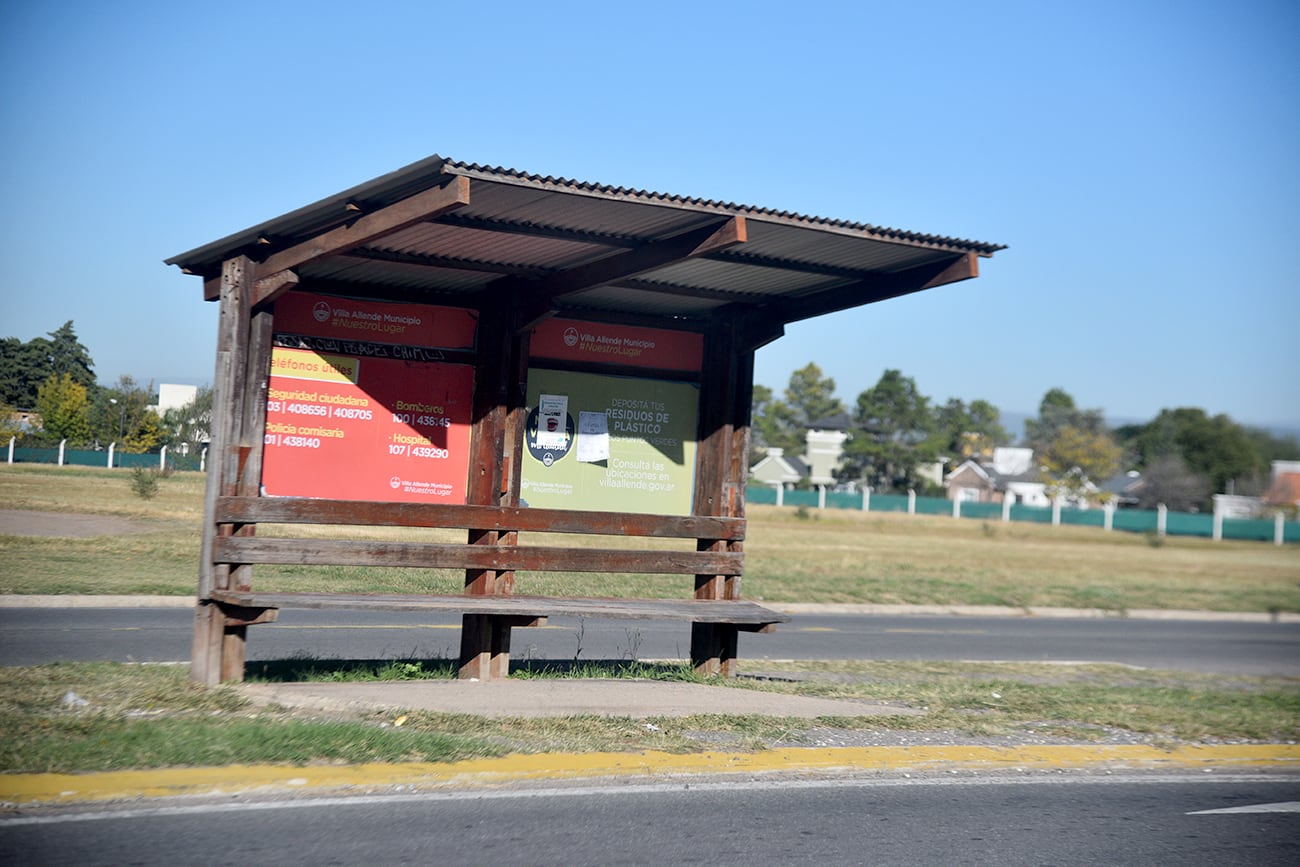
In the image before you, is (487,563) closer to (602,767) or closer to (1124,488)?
(602,767)

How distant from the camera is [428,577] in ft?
43.4

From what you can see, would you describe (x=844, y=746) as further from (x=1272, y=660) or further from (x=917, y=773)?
(x=1272, y=660)

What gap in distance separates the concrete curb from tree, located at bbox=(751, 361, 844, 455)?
282ft

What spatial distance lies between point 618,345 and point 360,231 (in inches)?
132

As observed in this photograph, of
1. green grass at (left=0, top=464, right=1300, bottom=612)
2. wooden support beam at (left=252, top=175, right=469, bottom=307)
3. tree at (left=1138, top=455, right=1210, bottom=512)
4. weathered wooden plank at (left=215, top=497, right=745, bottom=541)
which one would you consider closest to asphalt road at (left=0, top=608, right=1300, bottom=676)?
green grass at (left=0, top=464, right=1300, bottom=612)

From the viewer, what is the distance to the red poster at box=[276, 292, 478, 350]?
9469mm

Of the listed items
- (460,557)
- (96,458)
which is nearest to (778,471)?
(96,458)

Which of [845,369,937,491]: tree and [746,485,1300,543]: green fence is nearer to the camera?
[746,485,1300,543]: green fence

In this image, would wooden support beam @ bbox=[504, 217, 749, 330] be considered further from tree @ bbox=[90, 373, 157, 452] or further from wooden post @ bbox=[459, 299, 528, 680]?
tree @ bbox=[90, 373, 157, 452]

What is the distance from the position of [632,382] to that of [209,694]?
4.71 meters

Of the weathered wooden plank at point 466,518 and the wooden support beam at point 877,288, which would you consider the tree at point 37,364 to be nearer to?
the weathered wooden plank at point 466,518

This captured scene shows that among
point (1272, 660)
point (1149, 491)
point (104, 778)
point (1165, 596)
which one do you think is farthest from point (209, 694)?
point (1149, 491)

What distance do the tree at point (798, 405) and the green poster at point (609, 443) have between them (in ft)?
338

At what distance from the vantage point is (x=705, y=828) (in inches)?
235
